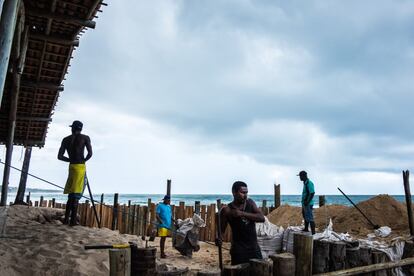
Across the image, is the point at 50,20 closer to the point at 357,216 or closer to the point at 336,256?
the point at 336,256

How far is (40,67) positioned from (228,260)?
257 inches

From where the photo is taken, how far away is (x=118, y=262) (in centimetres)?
225

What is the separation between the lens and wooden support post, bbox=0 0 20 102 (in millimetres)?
3961

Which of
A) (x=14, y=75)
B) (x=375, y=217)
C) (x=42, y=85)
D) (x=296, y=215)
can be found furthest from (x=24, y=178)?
(x=375, y=217)

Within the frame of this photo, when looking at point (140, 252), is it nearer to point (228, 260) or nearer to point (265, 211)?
point (228, 260)

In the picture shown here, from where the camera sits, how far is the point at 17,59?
615 centimetres

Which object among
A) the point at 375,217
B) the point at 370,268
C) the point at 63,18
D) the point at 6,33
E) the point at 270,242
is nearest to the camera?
the point at 370,268

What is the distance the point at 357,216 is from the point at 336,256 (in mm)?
9533

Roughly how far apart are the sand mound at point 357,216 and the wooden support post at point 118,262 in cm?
995

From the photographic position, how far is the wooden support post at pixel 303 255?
299 cm

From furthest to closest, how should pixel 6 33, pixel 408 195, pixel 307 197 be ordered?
1. pixel 408 195
2. pixel 307 197
3. pixel 6 33

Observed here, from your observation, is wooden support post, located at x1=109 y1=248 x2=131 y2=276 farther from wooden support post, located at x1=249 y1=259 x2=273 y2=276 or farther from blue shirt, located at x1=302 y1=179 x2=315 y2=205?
blue shirt, located at x1=302 y1=179 x2=315 y2=205

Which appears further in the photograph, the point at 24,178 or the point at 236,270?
the point at 24,178

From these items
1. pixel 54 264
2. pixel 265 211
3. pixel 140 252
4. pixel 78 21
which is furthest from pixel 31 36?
pixel 265 211
